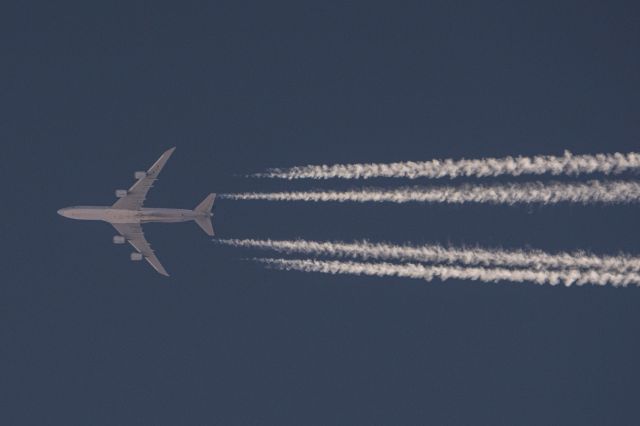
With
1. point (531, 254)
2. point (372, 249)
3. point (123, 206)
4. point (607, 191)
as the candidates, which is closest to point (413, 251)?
point (372, 249)

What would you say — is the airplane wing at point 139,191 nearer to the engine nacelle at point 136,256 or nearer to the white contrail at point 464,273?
the engine nacelle at point 136,256

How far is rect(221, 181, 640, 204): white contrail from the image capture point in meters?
56.4

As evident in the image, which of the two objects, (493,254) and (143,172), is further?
(143,172)

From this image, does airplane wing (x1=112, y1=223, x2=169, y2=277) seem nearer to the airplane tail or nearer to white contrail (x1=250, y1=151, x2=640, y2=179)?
the airplane tail

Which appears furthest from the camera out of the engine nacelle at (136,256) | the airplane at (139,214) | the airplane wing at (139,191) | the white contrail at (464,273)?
the engine nacelle at (136,256)

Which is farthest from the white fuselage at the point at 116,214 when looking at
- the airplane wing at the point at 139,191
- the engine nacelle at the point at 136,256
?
the engine nacelle at the point at 136,256

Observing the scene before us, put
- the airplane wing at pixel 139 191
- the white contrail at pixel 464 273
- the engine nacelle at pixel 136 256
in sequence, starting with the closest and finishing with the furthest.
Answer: the white contrail at pixel 464 273
the airplane wing at pixel 139 191
the engine nacelle at pixel 136 256

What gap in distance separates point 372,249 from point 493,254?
915 centimetres

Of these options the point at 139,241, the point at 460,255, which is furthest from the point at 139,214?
the point at 460,255

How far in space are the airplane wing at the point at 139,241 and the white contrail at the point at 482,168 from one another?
1364cm

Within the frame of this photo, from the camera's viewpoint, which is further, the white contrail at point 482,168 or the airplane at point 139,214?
the airplane at point 139,214

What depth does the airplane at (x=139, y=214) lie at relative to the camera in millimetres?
76500

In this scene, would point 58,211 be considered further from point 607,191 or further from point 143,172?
point 607,191

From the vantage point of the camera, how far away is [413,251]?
6525 centimetres
